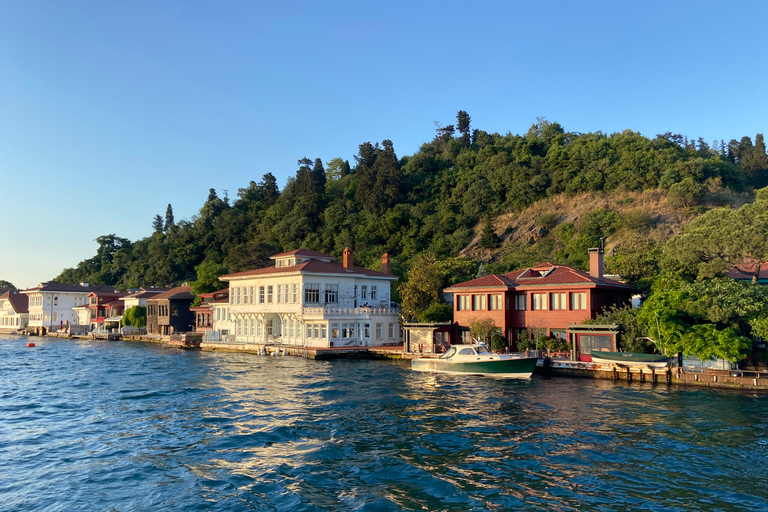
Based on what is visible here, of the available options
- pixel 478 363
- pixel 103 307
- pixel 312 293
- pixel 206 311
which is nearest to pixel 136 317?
pixel 103 307

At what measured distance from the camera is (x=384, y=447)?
707 inches

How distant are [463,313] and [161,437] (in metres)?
26.5

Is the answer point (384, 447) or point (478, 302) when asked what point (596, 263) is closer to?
point (478, 302)

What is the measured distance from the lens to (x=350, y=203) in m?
97.8

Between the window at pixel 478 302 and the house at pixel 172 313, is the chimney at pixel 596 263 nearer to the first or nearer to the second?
the window at pixel 478 302

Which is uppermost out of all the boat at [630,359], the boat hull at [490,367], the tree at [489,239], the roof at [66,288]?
the tree at [489,239]

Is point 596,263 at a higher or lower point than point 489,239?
lower

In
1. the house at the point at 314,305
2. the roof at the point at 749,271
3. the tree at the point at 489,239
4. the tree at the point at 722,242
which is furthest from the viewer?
the tree at the point at 489,239

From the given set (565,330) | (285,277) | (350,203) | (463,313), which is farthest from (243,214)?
(565,330)

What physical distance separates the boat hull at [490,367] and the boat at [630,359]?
371cm

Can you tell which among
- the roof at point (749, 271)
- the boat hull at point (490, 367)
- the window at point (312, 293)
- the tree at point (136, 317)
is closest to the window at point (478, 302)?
the boat hull at point (490, 367)

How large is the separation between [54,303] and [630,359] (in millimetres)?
95264

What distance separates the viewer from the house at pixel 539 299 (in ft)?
121

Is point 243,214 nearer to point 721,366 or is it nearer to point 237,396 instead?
point 237,396
